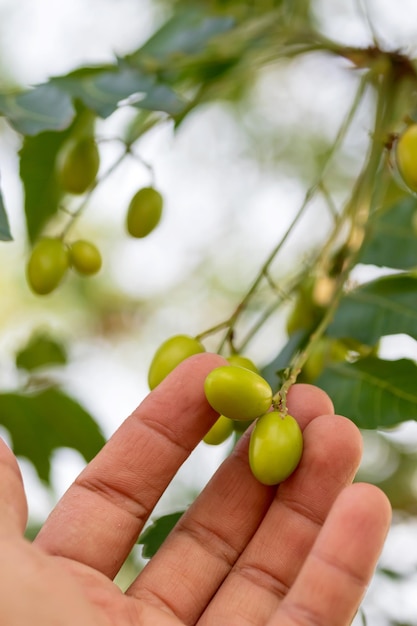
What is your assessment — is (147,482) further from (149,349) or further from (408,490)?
(149,349)

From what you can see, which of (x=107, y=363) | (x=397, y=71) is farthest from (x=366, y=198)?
(x=107, y=363)

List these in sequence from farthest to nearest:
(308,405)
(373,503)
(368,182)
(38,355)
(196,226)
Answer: (196,226)
(38,355)
(368,182)
(308,405)
(373,503)

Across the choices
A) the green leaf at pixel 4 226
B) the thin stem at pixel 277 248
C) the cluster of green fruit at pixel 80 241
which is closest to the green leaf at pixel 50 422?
the cluster of green fruit at pixel 80 241

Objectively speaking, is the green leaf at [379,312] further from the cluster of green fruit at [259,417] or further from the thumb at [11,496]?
the thumb at [11,496]

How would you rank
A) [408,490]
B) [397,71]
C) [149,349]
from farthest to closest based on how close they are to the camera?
[149,349], [408,490], [397,71]

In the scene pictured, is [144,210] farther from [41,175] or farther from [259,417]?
[259,417]

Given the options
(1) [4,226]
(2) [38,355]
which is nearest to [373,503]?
(1) [4,226]

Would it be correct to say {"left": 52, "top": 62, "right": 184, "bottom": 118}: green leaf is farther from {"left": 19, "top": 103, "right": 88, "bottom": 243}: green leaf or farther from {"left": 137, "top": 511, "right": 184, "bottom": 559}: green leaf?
{"left": 137, "top": 511, "right": 184, "bottom": 559}: green leaf
